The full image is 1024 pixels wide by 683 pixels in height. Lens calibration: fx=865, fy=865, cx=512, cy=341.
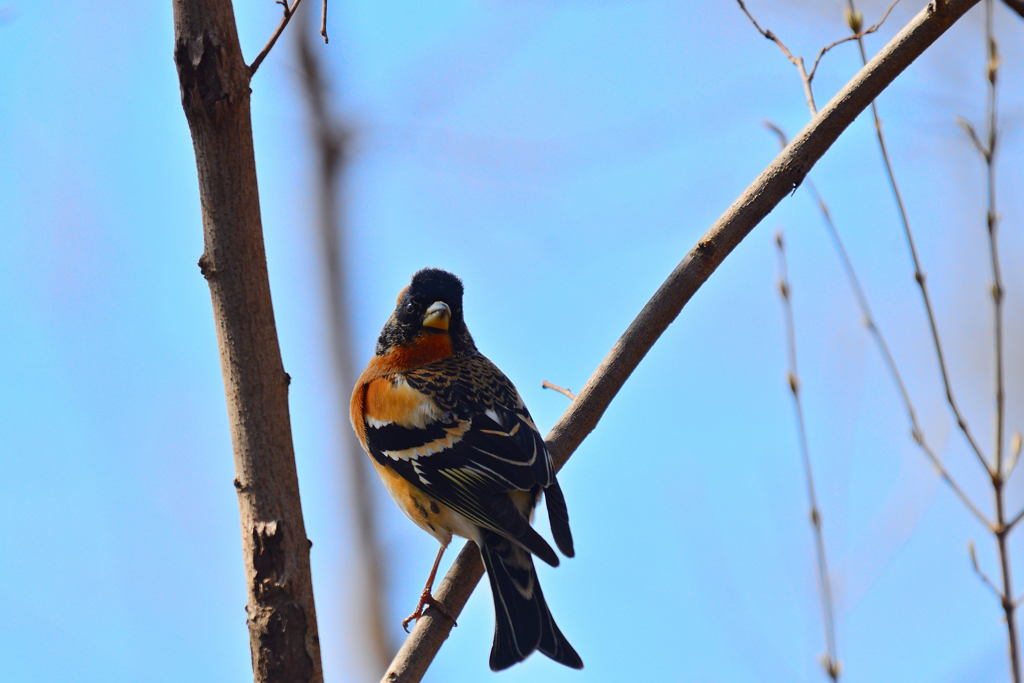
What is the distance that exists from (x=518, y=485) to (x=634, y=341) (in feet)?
3.30

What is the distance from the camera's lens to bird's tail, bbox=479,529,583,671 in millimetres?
3969

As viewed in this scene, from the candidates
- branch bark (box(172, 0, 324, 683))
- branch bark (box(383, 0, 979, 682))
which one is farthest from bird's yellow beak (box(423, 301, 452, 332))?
branch bark (box(172, 0, 324, 683))

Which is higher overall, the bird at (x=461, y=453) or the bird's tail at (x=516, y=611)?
the bird at (x=461, y=453)

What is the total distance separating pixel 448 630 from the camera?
3367 mm

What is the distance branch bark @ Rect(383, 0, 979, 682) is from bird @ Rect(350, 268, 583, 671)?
160 millimetres

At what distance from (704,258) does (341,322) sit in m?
6.10

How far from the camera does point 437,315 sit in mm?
5336

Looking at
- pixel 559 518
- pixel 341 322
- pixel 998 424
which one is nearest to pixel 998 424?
pixel 998 424

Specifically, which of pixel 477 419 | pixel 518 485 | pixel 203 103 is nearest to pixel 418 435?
pixel 477 419

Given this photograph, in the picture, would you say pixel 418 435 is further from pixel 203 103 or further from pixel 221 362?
pixel 203 103

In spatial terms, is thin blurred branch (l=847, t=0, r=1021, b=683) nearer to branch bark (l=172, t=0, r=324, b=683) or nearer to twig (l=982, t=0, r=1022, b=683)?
twig (l=982, t=0, r=1022, b=683)

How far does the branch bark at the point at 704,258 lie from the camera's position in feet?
10.7

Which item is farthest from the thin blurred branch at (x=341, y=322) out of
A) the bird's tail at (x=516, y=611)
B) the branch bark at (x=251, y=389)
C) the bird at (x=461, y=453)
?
the branch bark at (x=251, y=389)

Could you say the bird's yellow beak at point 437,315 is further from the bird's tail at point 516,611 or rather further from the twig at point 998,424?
the twig at point 998,424
